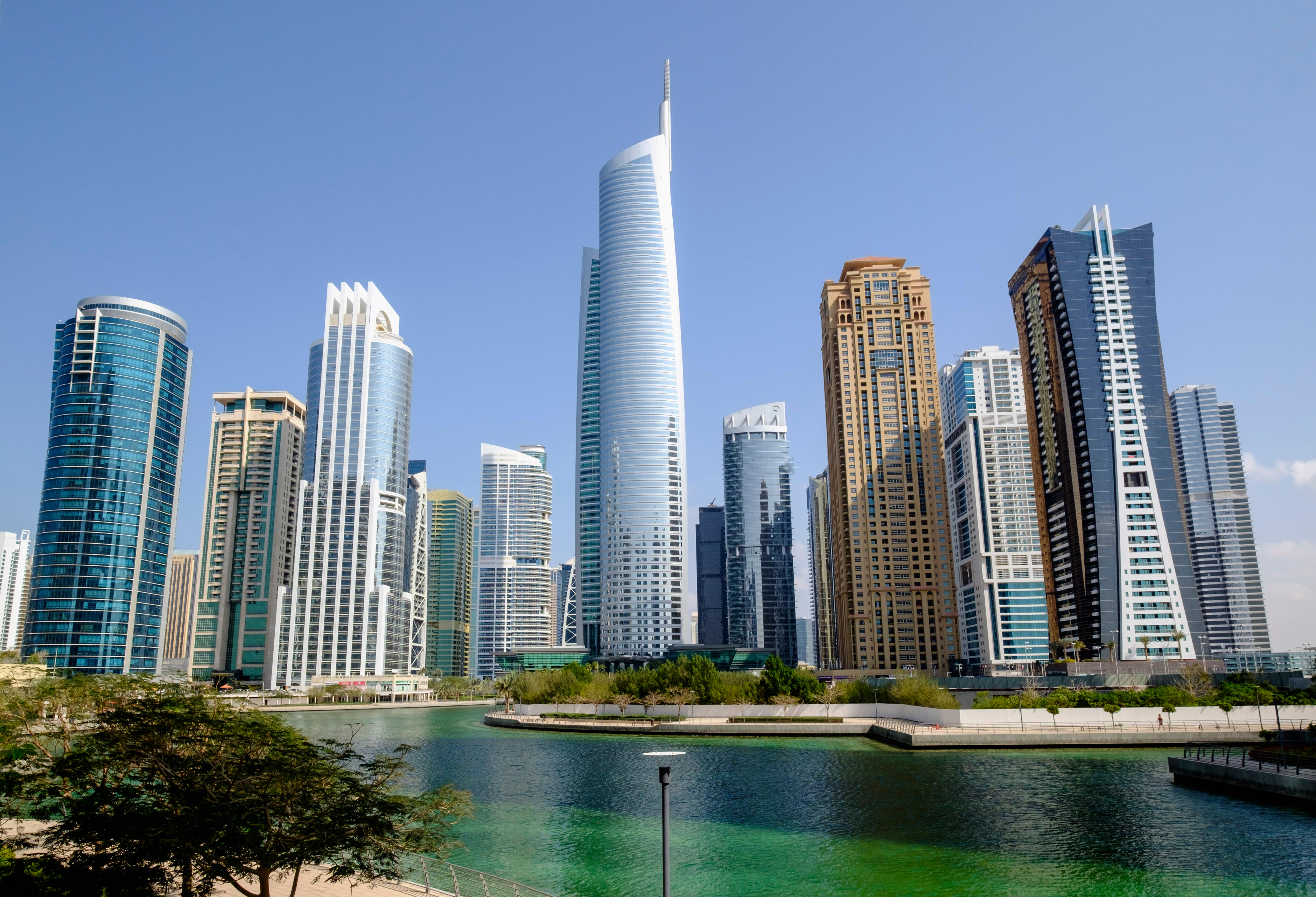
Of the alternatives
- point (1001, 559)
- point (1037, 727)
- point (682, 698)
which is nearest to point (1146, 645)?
point (1001, 559)

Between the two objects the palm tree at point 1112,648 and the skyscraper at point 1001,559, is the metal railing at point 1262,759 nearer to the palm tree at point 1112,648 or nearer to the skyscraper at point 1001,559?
the palm tree at point 1112,648

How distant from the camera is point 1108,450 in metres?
171

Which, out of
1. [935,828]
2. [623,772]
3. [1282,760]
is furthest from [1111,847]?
[623,772]

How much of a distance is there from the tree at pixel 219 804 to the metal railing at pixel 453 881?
7.13 feet

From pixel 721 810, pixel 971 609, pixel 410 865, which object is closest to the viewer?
pixel 410 865

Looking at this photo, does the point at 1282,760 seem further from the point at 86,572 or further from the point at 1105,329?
the point at 86,572

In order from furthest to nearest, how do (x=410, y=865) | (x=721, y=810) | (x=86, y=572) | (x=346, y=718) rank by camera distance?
(x=86, y=572), (x=346, y=718), (x=721, y=810), (x=410, y=865)

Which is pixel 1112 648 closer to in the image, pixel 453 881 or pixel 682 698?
pixel 682 698

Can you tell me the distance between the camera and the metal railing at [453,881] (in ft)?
98.5

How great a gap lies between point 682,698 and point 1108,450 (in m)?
109

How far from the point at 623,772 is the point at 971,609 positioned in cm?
14495

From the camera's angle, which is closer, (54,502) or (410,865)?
(410,865)

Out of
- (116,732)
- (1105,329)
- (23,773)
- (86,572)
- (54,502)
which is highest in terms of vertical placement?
(1105,329)

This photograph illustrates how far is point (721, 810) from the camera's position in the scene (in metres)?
51.8
